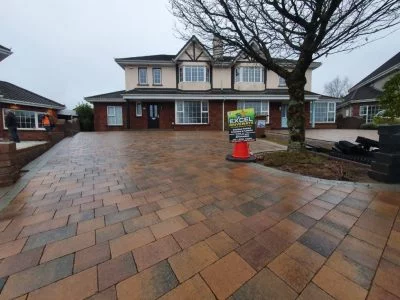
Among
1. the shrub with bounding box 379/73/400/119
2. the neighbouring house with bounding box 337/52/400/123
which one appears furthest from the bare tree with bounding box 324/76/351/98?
the shrub with bounding box 379/73/400/119

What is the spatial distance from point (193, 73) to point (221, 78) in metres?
2.59

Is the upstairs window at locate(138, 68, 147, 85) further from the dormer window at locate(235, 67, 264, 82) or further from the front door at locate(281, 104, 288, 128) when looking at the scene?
the front door at locate(281, 104, 288, 128)

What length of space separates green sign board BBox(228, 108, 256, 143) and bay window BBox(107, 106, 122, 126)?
15.8m

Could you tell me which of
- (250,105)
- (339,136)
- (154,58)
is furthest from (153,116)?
(339,136)

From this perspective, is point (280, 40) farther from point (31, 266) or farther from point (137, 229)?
point (31, 266)

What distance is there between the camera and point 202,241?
2072 millimetres

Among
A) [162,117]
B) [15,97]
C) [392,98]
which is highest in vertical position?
[15,97]

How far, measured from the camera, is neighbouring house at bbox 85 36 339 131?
18.7 m

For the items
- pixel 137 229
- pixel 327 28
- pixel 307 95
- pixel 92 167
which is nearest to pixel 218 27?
pixel 327 28

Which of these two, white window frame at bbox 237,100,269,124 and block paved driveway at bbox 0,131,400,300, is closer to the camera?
block paved driveway at bbox 0,131,400,300

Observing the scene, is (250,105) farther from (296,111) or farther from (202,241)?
(202,241)

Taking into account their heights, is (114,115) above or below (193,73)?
below

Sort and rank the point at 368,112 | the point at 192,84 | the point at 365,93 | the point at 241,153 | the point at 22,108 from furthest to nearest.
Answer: the point at 365,93, the point at 368,112, the point at 192,84, the point at 22,108, the point at 241,153

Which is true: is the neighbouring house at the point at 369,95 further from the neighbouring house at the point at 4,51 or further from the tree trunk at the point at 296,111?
the neighbouring house at the point at 4,51
